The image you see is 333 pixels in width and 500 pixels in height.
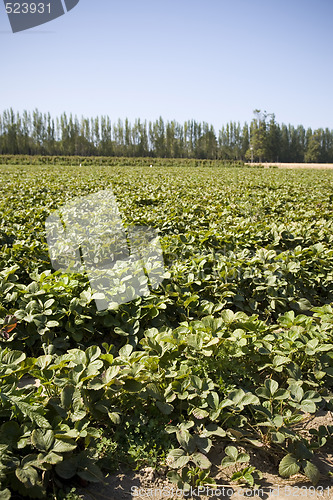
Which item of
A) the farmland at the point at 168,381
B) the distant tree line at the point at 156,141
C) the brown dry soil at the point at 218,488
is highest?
the distant tree line at the point at 156,141

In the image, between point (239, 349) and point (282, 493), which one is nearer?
point (282, 493)

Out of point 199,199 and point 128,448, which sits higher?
point 199,199

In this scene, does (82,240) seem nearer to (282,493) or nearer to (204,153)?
(282,493)

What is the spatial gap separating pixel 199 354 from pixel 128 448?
2.32ft

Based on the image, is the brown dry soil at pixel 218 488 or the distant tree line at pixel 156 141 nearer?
the brown dry soil at pixel 218 488

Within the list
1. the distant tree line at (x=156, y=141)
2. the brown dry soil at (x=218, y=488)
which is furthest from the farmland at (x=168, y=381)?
the distant tree line at (x=156, y=141)

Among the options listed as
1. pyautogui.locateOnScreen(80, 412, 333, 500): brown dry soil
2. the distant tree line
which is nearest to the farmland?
pyautogui.locateOnScreen(80, 412, 333, 500): brown dry soil

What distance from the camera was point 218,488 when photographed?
5.26 ft

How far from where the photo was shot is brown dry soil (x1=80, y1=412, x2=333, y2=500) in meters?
1.57

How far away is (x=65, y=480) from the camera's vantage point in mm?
1574

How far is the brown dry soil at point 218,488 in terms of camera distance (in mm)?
1568

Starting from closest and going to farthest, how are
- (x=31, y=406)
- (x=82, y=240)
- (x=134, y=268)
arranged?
(x=31, y=406)
(x=134, y=268)
(x=82, y=240)

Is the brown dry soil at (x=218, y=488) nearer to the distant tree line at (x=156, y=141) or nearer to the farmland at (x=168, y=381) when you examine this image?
the farmland at (x=168, y=381)

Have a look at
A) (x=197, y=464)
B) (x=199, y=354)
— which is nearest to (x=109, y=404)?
(x=197, y=464)
